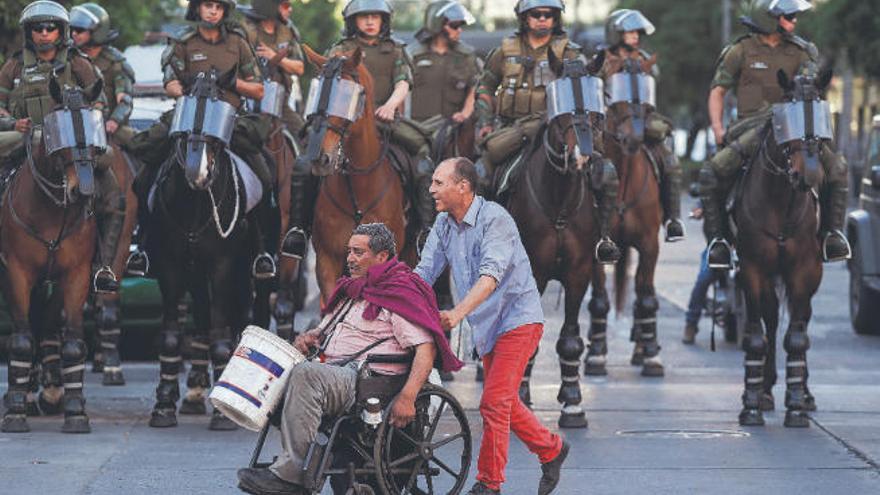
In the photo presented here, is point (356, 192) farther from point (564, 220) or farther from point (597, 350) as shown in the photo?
point (597, 350)

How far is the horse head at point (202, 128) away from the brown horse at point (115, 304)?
2.02m

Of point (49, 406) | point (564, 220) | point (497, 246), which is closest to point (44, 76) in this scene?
point (49, 406)

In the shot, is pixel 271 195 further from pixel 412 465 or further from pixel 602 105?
pixel 412 465

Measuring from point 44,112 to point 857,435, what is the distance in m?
5.84

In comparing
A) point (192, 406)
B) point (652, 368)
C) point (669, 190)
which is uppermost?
point (669, 190)

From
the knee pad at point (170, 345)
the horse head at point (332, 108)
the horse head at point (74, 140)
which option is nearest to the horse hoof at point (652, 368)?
the horse head at point (332, 108)

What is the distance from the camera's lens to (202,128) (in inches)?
534

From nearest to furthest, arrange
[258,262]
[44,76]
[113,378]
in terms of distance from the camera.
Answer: [44,76] < [258,262] < [113,378]

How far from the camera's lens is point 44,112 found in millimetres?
14086

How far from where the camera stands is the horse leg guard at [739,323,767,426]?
14.1 meters

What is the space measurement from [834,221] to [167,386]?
4754mm

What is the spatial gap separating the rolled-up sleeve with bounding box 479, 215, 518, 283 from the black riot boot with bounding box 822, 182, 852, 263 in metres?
4.31

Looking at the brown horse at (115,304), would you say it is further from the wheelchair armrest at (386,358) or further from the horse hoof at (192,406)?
the wheelchair armrest at (386,358)

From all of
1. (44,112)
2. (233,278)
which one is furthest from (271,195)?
(44,112)
